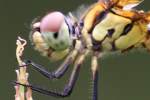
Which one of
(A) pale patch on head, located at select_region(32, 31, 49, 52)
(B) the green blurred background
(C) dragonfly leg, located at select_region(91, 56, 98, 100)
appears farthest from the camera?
(B) the green blurred background

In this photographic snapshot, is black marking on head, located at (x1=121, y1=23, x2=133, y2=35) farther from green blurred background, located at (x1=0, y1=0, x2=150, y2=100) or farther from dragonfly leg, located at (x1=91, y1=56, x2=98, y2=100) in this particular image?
green blurred background, located at (x1=0, y1=0, x2=150, y2=100)

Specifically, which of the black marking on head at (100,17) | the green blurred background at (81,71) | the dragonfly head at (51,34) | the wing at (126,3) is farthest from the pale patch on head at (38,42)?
the green blurred background at (81,71)

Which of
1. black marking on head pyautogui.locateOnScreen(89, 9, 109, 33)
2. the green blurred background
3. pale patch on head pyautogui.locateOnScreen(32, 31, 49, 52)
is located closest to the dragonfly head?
pale patch on head pyautogui.locateOnScreen(32, 31, 49, 52)

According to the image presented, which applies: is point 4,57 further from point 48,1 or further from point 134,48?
point 134,48

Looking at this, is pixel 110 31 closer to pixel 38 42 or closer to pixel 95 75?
pixel 95 75

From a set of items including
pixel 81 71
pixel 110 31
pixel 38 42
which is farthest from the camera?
pixel 81 71

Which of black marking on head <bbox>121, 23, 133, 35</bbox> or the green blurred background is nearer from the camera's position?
black marking on head <bbox>121, 23, 133, 35</bbox>

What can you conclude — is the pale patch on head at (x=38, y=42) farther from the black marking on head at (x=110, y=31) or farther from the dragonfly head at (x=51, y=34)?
the black marking on head at (x=110, y=31)

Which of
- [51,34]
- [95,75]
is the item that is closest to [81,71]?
[95,75]
